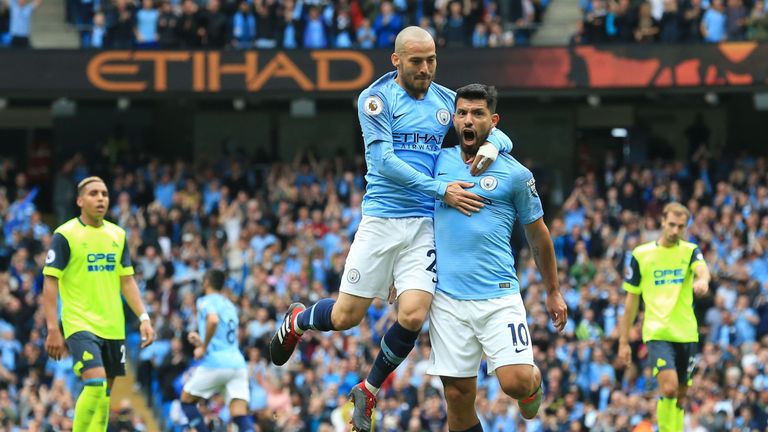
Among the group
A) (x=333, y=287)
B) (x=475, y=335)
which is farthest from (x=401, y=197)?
(x=333, y=287)

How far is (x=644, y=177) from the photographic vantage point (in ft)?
83.8

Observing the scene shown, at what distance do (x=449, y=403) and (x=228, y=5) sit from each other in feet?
55.9

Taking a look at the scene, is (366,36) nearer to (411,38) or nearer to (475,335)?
(411,38)

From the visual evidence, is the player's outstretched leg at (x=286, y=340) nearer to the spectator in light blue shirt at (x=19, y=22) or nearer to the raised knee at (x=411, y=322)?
the raised knee at (x=411, y=322)

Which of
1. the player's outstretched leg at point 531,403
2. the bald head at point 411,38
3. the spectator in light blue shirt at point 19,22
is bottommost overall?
the player's outstretched leg at point 531,403

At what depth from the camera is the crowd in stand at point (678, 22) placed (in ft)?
84.1

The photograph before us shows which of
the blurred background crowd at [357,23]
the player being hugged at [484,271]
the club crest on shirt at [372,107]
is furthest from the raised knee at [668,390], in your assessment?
the blurred background crowd at [357,23]

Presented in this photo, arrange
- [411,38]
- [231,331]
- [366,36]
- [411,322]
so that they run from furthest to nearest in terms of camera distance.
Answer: [366,36] → [231,331] → [411,322] → [411,38]

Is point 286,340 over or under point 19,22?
under

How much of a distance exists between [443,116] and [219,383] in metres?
5.72

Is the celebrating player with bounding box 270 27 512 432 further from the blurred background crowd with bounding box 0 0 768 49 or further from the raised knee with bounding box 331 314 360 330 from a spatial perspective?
the blurred background crowd with bounding box 0 0 768 49

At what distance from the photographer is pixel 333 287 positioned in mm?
22641

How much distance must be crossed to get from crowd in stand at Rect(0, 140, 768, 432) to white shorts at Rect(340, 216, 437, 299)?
7164 millimetres

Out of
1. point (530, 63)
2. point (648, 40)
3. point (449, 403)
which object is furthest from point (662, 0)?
point (449, 403)
